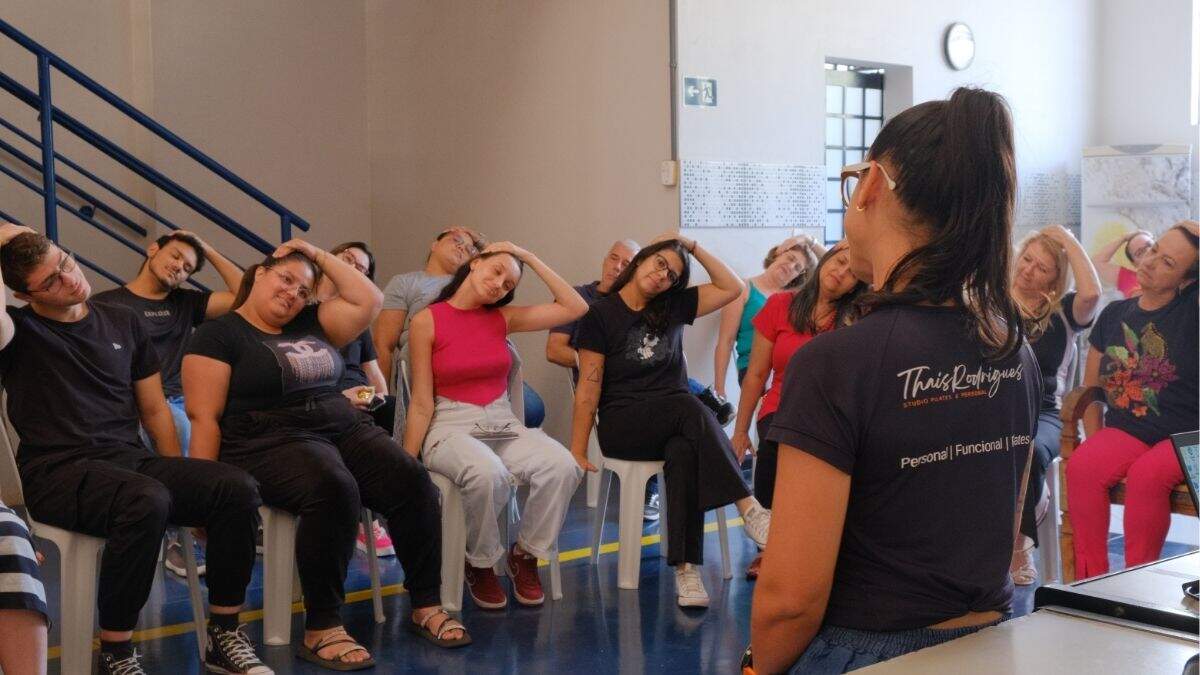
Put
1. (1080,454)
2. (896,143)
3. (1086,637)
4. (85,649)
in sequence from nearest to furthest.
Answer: (1086,637) < (896,143) < (85,649) < (1080,454)

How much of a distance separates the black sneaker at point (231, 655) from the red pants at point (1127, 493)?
245cm

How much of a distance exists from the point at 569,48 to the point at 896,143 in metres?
5.03

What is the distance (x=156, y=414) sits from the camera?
3467 mm

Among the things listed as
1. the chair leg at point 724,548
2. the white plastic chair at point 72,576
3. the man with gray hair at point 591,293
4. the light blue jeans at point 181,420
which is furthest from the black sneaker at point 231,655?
the man with gray hair at point 591,293

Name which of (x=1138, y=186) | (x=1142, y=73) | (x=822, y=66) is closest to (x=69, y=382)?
(x=822, y=66)

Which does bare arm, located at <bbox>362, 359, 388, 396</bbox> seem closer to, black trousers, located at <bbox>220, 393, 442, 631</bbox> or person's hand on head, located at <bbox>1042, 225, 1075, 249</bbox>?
black trousers, located at <bbox>220, 393, 442, 631</bbox>

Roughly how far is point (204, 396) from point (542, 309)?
1331mm

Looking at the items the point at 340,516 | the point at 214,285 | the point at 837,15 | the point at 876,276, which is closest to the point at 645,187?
the point at 837,15

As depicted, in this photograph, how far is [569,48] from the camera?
6309 millimetres

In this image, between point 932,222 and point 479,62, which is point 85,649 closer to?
point 932,222

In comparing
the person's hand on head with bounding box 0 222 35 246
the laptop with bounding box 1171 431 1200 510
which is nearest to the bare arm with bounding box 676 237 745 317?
the person's hand on head with bounding box 0 222 35 246

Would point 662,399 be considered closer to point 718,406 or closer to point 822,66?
point 718,406

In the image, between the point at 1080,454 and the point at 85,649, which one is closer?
the point at 85,649

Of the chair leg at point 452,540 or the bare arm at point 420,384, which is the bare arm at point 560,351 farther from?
the chair leg at point 452,540
